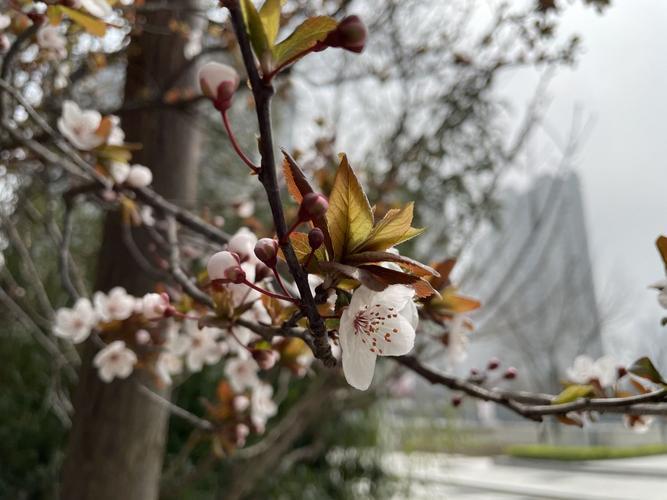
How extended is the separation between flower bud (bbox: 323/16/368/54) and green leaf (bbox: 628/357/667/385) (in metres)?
0.27

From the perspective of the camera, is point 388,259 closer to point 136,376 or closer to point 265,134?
point 265,134

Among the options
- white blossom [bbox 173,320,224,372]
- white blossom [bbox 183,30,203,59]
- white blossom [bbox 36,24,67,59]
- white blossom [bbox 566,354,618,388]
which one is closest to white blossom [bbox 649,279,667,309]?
white blossom [bbox 566,354,618,388]

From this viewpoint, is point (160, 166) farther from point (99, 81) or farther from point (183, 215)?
point (99, 81)

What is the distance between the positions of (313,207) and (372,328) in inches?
3.2

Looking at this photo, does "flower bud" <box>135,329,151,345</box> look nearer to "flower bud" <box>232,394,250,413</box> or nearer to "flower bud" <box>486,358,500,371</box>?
"flower bud" <box>232,394,250,413</box>

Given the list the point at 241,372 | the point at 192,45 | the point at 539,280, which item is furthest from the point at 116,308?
the point at 539,280

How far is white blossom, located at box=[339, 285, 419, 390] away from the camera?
24cm

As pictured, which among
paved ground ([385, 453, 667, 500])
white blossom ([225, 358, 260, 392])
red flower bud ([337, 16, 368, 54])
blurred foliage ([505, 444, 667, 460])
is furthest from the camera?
blurred foliage ([505, 444, 667, 460])

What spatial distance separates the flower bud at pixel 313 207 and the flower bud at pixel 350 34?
6 centimetres

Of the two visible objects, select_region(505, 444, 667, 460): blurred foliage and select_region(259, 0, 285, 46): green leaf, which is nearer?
select_region(259, 0, 285, 46): green leaf

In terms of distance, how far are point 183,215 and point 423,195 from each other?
1.14m

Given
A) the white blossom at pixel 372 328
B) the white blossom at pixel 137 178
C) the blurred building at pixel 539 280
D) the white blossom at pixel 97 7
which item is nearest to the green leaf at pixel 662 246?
the white blossom at pixel 372 328

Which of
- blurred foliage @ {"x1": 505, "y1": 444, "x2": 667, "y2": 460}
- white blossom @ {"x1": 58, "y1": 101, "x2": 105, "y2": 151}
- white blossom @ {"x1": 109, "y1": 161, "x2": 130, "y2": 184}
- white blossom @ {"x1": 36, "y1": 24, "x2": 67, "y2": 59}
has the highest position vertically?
white blossom @ {"x1": 36, "y1": 24, "x2": 67, "y2": 59}

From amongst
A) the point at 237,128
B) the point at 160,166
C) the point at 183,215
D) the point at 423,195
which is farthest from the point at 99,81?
the point at 183,215
